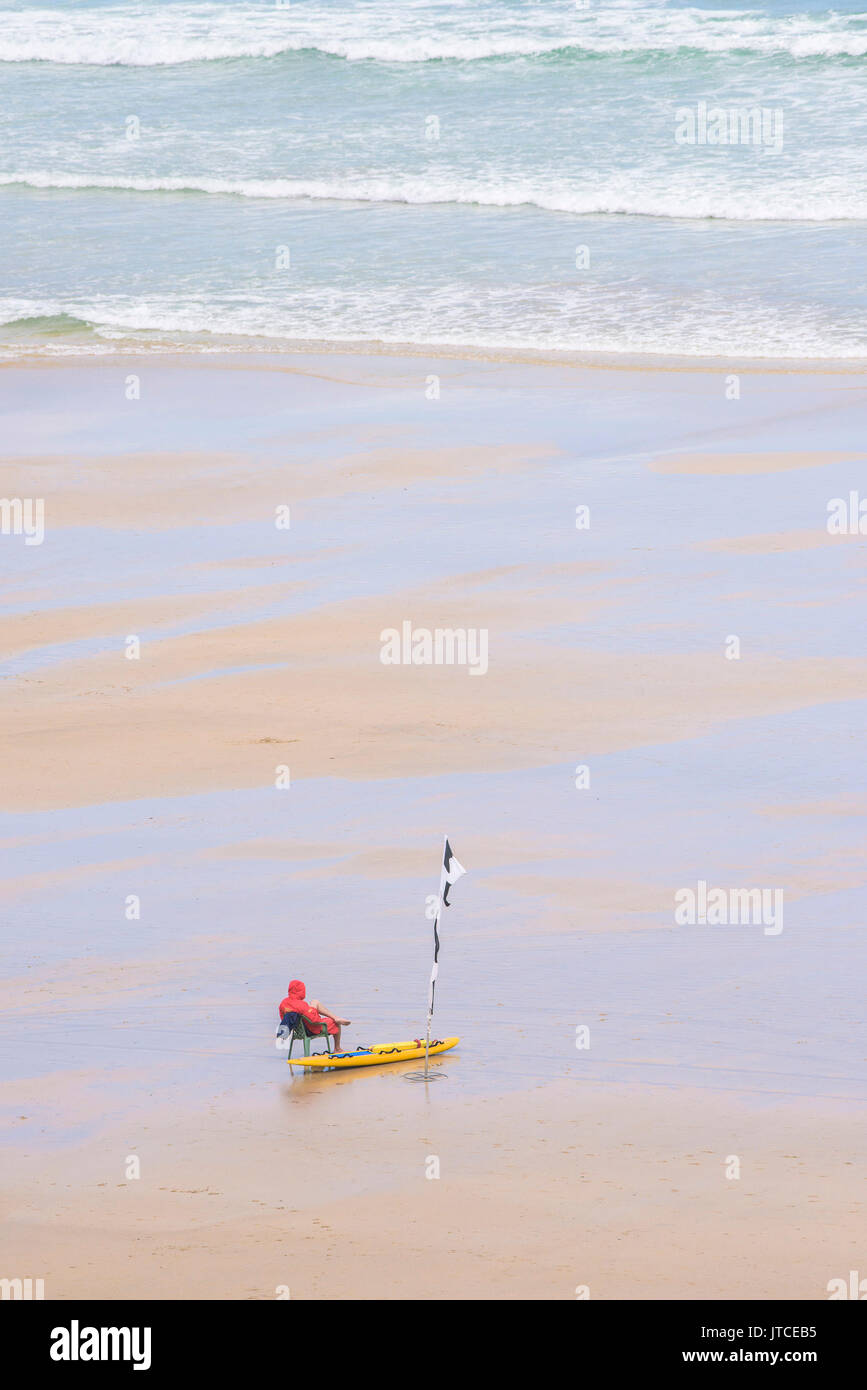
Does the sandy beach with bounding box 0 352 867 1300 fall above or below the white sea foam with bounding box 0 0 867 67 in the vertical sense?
below

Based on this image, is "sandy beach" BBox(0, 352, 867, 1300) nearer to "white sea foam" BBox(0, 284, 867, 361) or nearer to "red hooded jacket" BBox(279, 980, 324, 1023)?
"red hooded jacket" BBox(279, 980, 324, 1023)

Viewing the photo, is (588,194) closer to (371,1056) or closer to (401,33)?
(401,33)

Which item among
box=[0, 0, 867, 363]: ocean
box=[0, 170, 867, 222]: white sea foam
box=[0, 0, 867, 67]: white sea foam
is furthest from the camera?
box=[0, 0, 867, 67]: white sea foam

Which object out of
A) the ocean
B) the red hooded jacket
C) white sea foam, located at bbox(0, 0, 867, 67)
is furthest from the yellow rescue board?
white sea foam, located at bbox(0, 0, 867, 67)

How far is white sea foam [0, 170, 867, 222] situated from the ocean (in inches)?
2.1

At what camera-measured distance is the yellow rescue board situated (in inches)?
307

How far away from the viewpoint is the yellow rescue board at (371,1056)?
7793 millimetres

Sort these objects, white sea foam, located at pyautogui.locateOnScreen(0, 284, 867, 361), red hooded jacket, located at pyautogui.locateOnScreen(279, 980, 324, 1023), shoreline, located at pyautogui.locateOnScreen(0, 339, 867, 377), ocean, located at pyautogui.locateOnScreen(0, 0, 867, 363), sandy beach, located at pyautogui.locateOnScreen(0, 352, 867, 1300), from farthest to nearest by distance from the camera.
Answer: ocean, located at pyautogui.locateOnScreen(0, 0, 867, 363), white sea foam, located at pyautogui.locateOnScreen(0, 284, 867, 361), shoreline, located at pyautogui.locateOnScreen(0, 339, 867, 377), red hooded jacket, located at pyautogui.locateOnScreen(279, 980, 324, 1023), sandy beach, located at pyautogui.locateOnScreen(0, 352, 867, 1300)

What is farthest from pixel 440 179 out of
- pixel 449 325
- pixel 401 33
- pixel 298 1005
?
pixel 298 1005

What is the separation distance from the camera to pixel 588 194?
25.6 m

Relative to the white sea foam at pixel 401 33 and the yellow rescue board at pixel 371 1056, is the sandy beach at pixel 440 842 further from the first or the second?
the white sea foam at pixel 401 33

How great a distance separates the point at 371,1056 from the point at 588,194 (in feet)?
65.1

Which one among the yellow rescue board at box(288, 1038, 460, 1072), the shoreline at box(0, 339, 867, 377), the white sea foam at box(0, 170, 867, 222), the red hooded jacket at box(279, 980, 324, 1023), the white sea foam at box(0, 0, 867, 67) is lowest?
the yellow rescue board at box(288, 1038, 460, 1072)

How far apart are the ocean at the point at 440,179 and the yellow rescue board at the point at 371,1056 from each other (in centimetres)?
1226
